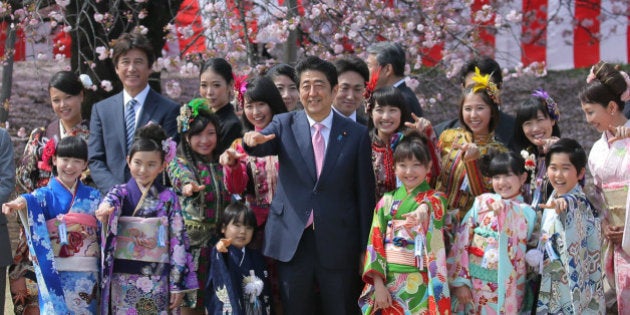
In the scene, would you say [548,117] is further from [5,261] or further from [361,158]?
[5,261]

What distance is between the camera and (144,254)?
4.60 metres

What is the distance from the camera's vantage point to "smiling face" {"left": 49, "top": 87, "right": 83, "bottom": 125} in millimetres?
5219

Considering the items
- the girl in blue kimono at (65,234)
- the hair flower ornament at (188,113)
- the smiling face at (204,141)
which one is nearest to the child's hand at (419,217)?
the smiling face at (204,141)

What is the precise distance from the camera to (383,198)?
15.0ft

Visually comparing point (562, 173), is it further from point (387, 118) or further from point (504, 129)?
point (387, 118)

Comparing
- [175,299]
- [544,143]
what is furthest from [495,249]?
[175,299]

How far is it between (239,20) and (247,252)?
Result: 8.79ft

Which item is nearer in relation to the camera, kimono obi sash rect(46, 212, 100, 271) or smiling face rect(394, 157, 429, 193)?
smiling face rect(394, 157, 429, 193)

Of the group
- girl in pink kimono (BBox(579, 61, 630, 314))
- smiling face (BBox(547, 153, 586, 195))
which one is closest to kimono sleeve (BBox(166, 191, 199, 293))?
smiling face (BBox(547, 153, 586, 195))

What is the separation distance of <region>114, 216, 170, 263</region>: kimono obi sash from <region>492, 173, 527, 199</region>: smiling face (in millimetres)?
1996

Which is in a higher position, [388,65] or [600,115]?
[388,65]

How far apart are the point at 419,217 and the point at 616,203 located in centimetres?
126

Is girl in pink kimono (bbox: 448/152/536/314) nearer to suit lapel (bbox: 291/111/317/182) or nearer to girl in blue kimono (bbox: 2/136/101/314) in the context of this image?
suit lapel (bbox: 291/111/317/182)

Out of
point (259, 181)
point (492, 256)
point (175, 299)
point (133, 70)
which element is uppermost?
point (133, 70)
